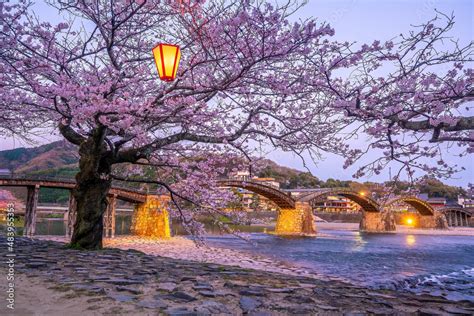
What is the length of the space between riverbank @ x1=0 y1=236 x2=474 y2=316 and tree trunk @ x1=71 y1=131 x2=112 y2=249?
3.17m

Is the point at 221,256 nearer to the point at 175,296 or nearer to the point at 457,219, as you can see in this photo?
the point at 175,296

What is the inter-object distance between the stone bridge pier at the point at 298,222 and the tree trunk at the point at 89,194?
3667 centimetres

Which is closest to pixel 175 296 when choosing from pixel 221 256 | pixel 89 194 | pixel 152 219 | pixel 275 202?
pixel 89 194

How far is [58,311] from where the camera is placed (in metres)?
4.00

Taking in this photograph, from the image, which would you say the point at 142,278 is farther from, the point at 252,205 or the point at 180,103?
the point at 252,205

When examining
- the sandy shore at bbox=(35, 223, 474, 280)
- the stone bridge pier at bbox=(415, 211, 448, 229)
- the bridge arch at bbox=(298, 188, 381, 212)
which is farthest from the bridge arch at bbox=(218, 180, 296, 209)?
the stone bridge pier at bbox=(415, 211, 448, 229)

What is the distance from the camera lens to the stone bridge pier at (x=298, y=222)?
149 feet

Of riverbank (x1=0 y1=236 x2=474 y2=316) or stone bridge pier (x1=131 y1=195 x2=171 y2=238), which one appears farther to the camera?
stone bridge pier (x1=131 y1=195 x2=171 y2=238)

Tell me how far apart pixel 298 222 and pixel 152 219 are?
2027 cm

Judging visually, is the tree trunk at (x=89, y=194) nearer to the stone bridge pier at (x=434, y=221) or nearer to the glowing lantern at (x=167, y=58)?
the glowing lantern at (x=167, y=58)

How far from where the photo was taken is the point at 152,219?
3231 centimetres

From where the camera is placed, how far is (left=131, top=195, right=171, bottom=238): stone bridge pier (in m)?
31.8

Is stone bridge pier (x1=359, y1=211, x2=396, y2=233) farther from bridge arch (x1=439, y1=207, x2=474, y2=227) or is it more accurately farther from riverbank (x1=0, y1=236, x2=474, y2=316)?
riverbank (x1=0, y1=236, x2=474, y2=316)

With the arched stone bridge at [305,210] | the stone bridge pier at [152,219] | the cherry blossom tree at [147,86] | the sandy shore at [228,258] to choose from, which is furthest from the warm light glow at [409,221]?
the cherry blossom tree at [147,86]
